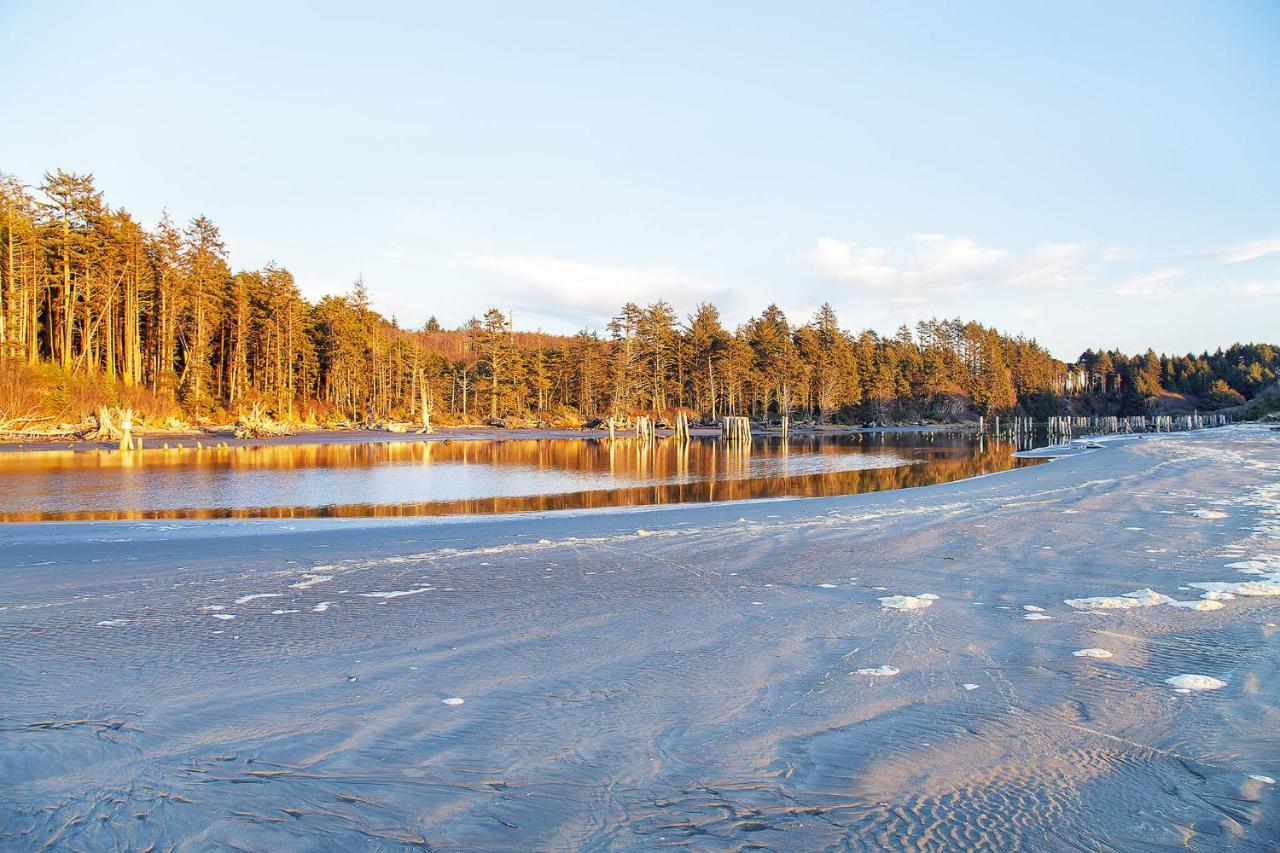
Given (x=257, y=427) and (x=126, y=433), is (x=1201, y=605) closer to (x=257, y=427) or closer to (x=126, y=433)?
(x=126, y=433)

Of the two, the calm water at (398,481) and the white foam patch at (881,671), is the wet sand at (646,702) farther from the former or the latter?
the calm water at (398,481)

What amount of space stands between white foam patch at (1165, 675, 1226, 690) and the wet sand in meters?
0.02

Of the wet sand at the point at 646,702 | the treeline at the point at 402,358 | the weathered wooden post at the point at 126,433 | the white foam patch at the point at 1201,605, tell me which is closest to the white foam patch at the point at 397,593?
the wet sand at the point at 646,702

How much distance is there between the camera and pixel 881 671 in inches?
191

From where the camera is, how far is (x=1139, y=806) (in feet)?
10.2

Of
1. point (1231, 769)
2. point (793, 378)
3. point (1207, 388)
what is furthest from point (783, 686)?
point (1207, 388)

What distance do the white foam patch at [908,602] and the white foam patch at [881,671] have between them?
168cm

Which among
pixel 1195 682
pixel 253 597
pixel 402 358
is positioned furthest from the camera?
pixel 402 358

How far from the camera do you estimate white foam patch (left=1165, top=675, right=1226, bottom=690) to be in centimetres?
447

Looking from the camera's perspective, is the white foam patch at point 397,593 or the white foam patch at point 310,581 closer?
the white foam patch at point 397,593

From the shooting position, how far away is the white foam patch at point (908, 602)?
6.51 metres

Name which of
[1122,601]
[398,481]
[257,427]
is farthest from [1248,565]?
[257,427]

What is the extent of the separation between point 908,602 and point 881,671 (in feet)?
6.72

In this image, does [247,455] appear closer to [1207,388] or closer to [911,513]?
[911,513]
